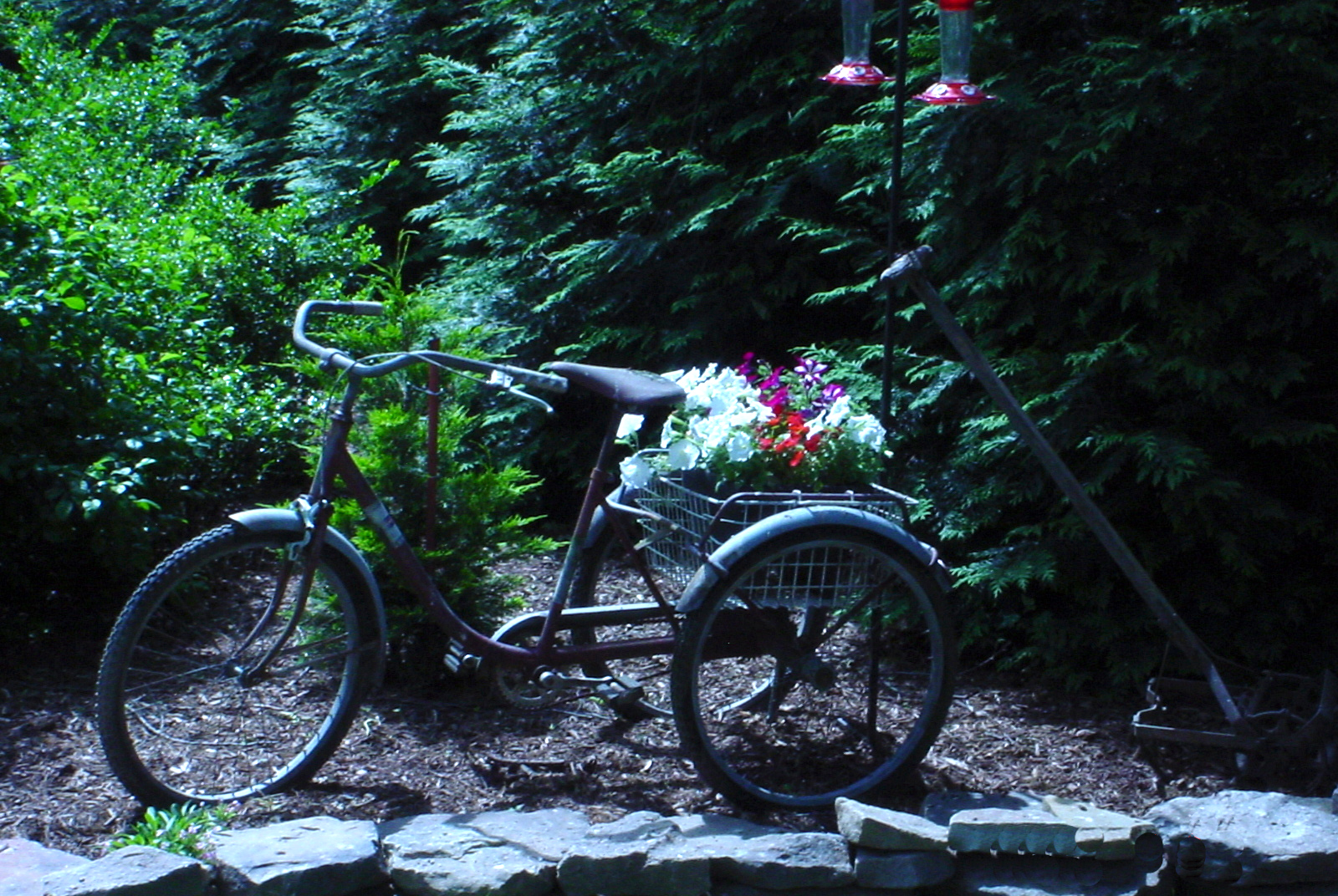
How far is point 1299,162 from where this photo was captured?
373 centimetres

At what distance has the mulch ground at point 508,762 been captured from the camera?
3.21 m

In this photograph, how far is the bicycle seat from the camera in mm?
3199

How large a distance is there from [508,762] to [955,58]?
2136mm

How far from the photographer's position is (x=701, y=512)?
3.28 meters

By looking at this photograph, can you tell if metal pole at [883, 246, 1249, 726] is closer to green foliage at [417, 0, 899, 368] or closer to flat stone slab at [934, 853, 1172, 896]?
flat stone slab at [934, 853, 1172, 896]

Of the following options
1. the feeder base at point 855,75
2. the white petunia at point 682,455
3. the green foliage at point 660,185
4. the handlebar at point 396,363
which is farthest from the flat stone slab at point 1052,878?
the green foliage at point 660,185

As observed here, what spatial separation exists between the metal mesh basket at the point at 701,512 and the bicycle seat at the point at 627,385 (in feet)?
0.82

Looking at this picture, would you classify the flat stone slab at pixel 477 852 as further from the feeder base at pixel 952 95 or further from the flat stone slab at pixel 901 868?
the feeder base at pixel 952 95

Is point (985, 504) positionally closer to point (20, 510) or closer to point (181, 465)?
point (181, 465)

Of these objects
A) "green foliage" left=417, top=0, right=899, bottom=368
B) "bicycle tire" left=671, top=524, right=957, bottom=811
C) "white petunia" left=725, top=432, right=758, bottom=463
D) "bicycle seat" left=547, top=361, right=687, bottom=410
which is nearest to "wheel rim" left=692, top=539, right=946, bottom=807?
"bicycle tire" left=671, top=524, right=957, bottom=811

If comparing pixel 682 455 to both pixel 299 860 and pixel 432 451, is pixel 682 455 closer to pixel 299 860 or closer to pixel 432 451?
pixel 432 451

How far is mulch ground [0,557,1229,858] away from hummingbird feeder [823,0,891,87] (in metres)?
1.84

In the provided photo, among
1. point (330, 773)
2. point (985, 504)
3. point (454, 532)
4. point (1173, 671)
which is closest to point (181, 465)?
point (454, 532)

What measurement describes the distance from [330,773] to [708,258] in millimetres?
2744
